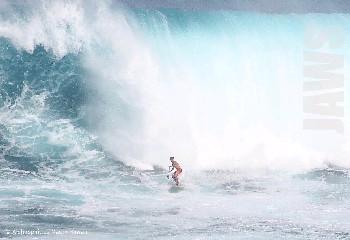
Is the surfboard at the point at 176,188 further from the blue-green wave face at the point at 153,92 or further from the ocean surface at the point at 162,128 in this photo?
the blue-green wave face at the point at 153,92

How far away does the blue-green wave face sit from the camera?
17625mm

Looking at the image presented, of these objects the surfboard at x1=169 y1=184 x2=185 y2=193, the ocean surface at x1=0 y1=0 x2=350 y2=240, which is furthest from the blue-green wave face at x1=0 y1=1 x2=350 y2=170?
the surfboard at x1=169 y1=184 x2=185 y2=193

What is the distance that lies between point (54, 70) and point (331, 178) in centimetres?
1138

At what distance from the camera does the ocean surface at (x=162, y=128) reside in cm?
1027

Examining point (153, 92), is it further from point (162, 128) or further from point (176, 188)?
point (176, 188)

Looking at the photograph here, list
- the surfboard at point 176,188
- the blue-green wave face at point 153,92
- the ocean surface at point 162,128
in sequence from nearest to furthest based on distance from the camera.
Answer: the ocean surface at point 162,128
the surfboard at point 176,188
the blue-green wave face at point 153,92

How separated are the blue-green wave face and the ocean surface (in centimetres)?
6

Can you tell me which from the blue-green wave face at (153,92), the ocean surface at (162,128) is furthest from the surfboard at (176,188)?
the blue-green wave face at (153,92)

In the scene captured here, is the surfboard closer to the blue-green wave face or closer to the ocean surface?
the ocean surface

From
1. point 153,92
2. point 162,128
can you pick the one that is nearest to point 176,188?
point 162,128

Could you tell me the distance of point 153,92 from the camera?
787 inches

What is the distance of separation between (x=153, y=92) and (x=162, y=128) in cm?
204

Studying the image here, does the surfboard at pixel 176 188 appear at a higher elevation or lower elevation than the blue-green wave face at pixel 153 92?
lower

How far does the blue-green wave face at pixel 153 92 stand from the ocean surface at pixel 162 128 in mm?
59
